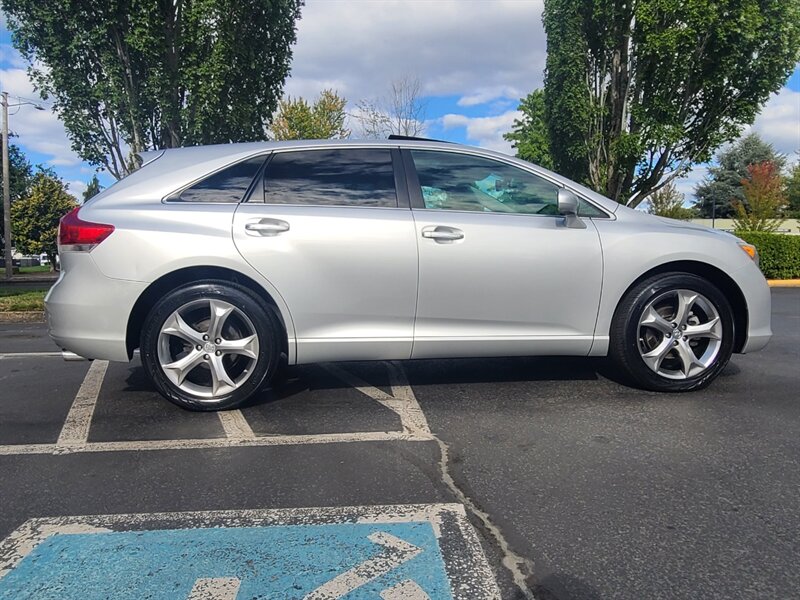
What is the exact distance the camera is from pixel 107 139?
45.3 ft

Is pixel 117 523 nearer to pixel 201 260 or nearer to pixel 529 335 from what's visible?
pixel 201 260

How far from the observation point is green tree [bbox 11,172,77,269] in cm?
4741

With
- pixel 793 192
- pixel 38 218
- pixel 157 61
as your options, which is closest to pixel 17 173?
pixel 38 218

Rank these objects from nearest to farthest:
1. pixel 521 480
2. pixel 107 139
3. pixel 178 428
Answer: pixel 521 480 < pixel 178 428 < pixel 107 139

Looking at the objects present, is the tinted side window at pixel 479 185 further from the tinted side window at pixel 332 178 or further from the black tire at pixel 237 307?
the black tire at pixel 237 307

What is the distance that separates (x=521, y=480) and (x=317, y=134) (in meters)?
27.8

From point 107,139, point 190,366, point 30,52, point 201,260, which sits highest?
point 30,52

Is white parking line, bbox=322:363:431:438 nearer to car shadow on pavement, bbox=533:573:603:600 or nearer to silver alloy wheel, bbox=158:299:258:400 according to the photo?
silver alloy wheel, bbox=158:299:258:400

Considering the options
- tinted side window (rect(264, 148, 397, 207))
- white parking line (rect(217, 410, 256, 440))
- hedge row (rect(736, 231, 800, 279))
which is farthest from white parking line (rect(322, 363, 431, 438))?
hedge row (rect(736, 231, 800, 279))

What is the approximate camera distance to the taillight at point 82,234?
3.74 metres

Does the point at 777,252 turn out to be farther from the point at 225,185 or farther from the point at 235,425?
the point at 235,425

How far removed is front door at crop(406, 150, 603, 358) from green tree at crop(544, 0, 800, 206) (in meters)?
12.5

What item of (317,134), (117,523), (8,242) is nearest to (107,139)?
(117,523)

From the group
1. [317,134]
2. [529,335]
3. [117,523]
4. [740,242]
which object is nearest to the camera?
[117,523]
